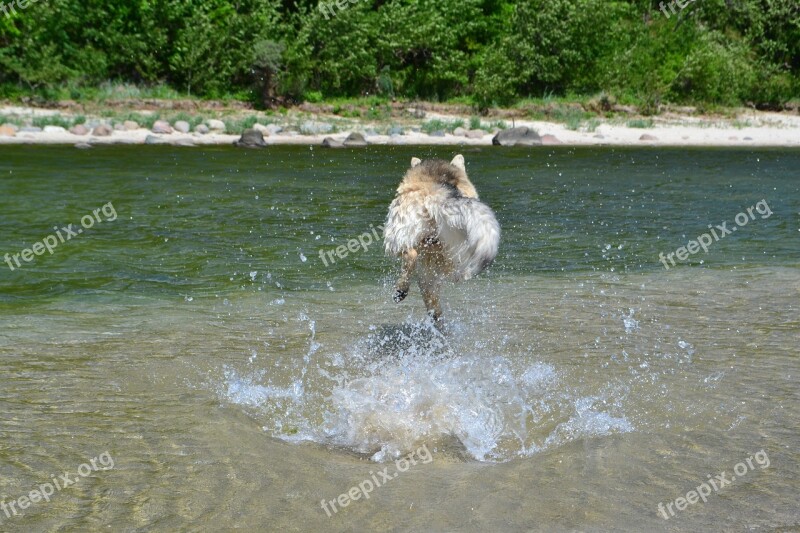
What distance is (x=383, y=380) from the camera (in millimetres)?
6367

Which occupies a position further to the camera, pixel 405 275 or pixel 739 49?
pixel 739 49

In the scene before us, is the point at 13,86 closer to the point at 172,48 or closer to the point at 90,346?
the point at 172,48

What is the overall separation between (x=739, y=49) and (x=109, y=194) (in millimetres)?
33882

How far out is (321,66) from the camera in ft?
119

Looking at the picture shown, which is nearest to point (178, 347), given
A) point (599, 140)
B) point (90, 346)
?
point (90, 346)

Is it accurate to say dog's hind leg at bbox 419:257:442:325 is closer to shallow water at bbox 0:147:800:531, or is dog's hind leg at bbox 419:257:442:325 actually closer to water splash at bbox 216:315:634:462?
shallow water at bbox 0:147:800:531

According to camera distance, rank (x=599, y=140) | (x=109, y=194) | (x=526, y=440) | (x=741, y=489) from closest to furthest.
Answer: (x=741, y=489), (x=526, y=440), (x=109, y=194), (x=599, y=140)

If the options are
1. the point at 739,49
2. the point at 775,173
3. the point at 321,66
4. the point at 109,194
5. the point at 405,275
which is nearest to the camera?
the point at 405,275

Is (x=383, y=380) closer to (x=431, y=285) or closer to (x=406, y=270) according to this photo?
(x=406, y=270)

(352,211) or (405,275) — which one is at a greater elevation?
(405,275)

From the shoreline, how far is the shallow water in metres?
13.5

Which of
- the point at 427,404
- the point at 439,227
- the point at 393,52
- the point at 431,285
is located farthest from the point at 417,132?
the point at 427,404

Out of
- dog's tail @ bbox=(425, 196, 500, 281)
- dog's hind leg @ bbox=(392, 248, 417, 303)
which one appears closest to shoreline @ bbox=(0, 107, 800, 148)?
dog's hind leg @ bbox=(392, 248, 417, 303)

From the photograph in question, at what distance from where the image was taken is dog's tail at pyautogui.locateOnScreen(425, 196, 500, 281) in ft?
20.7
